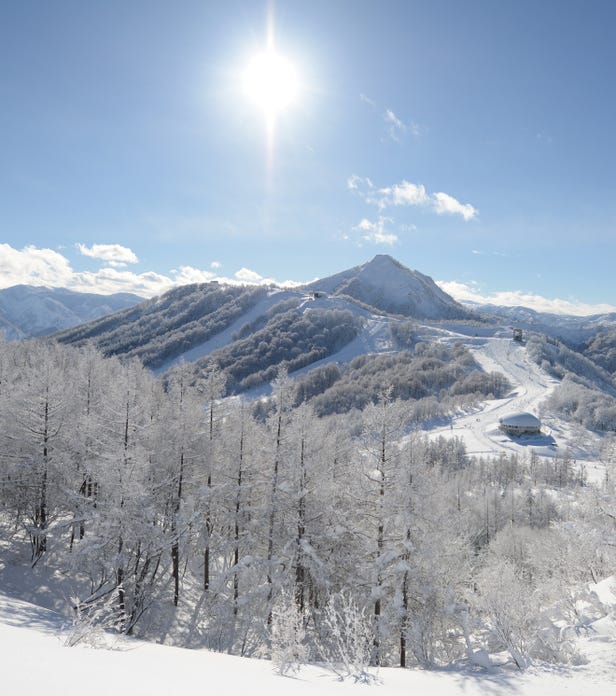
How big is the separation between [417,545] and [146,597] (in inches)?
599

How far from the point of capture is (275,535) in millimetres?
20797

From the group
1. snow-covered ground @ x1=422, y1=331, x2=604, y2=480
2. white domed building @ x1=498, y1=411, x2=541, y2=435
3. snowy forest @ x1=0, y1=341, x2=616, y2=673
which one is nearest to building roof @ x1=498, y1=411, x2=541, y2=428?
white domed building @ x1=498, y1=411, x2=541, y2=435

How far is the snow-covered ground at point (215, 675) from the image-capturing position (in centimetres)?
646

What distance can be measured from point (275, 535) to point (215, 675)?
12.7m

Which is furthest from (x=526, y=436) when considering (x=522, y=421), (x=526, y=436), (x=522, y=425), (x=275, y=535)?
(x=275, y=535)

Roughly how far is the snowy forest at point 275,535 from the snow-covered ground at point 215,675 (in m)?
0.93

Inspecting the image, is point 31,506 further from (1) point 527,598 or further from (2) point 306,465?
(1) point 527,598

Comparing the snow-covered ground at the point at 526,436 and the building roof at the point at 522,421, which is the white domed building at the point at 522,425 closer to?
the building roof at the point at 522,421

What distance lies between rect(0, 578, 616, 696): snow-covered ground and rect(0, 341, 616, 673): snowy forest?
0.93 metres

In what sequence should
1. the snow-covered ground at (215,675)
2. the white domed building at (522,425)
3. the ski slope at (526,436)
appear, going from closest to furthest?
the snow-covered ground at (215,675), the ski slope at (526,436), the white domed building at (522,425)

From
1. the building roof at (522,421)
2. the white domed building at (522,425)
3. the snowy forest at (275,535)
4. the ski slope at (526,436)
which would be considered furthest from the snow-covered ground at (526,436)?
the snowy forest at (275,535)

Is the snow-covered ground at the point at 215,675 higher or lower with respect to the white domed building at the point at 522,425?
higher

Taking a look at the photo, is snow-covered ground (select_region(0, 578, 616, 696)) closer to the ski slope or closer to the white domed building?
the ski slope

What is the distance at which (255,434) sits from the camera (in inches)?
973
